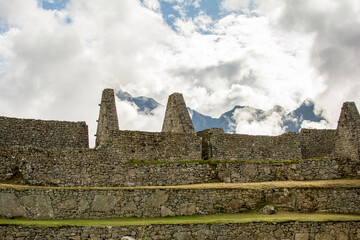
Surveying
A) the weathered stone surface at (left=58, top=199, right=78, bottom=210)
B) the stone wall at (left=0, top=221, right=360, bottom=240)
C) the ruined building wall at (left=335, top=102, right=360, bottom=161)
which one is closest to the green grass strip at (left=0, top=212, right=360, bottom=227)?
the stone wall at (left=0, top=221, right=360, bottom=240)

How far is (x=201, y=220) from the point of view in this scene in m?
19.9

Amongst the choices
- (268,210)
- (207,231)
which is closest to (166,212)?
(207,231)

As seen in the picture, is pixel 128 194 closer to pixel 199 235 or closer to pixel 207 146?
pixel 199 235

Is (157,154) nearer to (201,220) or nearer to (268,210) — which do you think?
(201,220)

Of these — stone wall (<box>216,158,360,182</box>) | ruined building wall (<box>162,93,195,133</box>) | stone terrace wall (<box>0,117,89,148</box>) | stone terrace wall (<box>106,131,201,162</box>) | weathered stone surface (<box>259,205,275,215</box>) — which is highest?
ruined building wall (<box>162,93,195,133</box>)

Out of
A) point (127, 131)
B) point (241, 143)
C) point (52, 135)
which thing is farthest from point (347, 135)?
point (52, 135)

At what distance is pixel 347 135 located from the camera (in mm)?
29234

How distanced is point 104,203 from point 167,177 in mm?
4905

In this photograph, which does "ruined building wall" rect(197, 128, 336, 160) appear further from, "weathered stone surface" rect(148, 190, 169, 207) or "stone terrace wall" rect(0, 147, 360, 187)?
"weathered stone surface" rect(148, 190, 169, 207)

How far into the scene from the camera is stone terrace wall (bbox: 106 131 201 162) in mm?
25578

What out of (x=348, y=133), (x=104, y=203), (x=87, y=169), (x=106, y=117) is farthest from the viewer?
(x=348, y=133)

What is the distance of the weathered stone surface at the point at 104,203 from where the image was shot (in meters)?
20.4

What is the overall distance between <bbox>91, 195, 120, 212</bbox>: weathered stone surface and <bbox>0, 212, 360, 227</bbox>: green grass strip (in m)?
0.68

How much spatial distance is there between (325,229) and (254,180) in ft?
20.1
